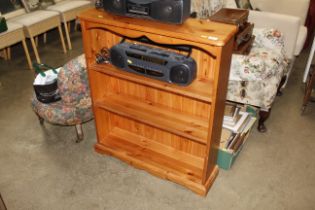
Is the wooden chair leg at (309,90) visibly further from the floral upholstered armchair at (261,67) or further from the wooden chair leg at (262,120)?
the wooden chair leg at (262,120)

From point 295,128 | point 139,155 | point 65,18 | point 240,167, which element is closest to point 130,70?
point 139,155

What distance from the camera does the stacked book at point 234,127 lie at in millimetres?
2064

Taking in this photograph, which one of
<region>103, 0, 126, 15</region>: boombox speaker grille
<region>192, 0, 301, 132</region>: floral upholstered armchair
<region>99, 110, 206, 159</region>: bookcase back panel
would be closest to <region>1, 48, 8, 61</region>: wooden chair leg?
<region>99, 110, 206, 159</region>: bookcase back panel

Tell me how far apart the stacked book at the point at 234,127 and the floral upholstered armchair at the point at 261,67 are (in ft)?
0.37

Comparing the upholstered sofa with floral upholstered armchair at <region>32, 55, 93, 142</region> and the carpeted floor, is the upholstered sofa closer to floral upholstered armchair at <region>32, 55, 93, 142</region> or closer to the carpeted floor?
the carpeted floor

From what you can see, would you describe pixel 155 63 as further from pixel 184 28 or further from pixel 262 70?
pixel 262 70

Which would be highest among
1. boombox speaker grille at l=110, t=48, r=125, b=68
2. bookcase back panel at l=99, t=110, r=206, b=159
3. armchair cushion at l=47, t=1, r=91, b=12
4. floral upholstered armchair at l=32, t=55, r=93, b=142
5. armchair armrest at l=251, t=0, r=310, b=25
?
boombox speaker grille at l=110, t=48, r=125, b=68

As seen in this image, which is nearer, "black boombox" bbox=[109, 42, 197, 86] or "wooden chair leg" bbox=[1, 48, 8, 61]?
"black boombox" bbox=[109, 42, 197, 86]

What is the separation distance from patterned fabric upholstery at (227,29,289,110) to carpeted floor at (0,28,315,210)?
343 millimetres

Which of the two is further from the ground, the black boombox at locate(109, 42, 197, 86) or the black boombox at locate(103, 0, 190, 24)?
the black boombox at locate(103, 0, 190, 24)

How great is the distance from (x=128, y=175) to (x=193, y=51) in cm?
93

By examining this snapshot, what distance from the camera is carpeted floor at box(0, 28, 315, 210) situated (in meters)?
1.89

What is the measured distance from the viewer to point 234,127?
82.7 inches

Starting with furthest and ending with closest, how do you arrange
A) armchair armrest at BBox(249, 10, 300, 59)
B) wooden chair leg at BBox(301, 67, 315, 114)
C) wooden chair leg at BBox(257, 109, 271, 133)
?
armchair armrest at BBox(249, 10, 300, 59), wooden chair leg at BBox(301, 67, 315, 114), wooden chair leg at BBox(257, 109, 271, 133)
